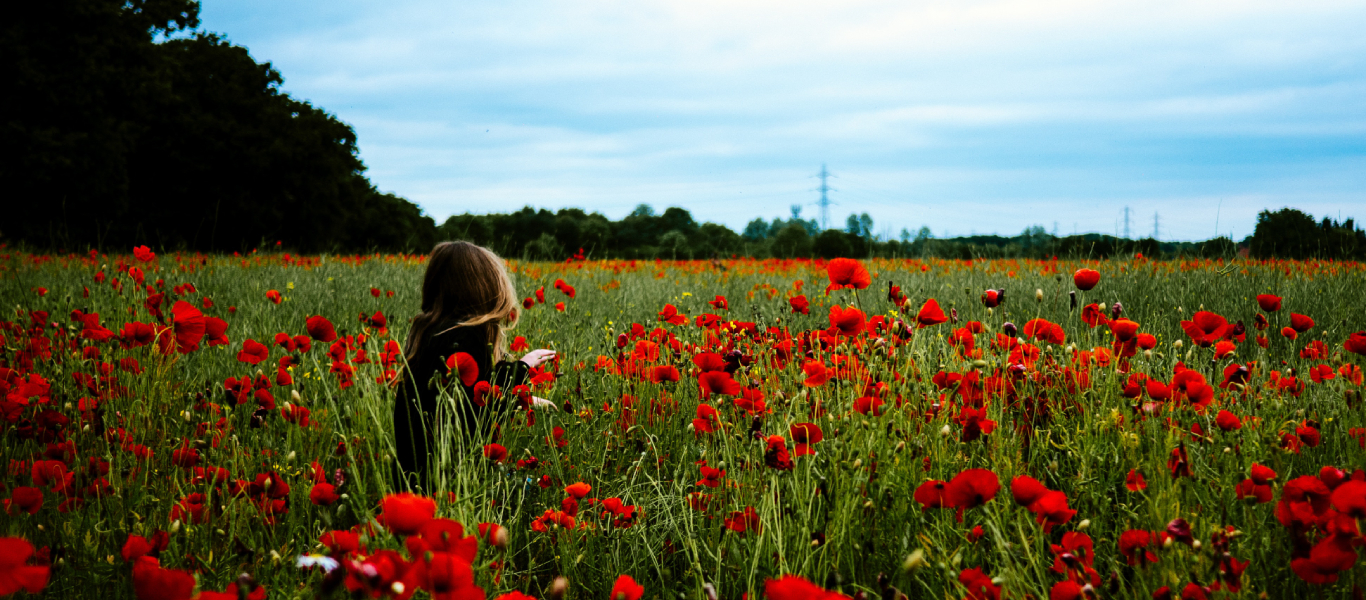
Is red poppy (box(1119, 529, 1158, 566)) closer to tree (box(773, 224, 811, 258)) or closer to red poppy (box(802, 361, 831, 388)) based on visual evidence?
red poppy (box(802, 361, 831, 388))

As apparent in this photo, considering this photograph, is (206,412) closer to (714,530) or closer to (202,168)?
(714,530)

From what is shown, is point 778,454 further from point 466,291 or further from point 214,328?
point 466,291

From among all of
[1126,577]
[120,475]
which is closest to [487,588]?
[120,475]

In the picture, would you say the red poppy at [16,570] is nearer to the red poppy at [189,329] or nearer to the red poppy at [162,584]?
the red poppy at [162,584]

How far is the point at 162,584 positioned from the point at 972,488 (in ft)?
3.87

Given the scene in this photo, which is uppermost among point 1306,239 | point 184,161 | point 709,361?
point 184,161

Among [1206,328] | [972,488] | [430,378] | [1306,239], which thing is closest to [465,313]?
[430,378]

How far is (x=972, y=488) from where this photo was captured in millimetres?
1183

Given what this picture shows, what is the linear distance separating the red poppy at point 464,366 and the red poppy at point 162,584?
90 centimetres

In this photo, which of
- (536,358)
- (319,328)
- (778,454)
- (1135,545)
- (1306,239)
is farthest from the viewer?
(1306,239)

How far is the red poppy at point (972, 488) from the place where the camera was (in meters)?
1.15

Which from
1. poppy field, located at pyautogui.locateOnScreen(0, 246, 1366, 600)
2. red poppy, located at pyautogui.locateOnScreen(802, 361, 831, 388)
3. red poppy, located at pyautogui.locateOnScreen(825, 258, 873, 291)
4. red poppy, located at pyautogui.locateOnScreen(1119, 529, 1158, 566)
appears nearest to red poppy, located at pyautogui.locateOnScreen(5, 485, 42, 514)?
poppy field, located at pyautogui.locateOnScreen(0, 246, 1366, 600)

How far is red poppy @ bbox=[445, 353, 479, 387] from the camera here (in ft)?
5.91

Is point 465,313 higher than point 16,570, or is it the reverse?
point 465,313
